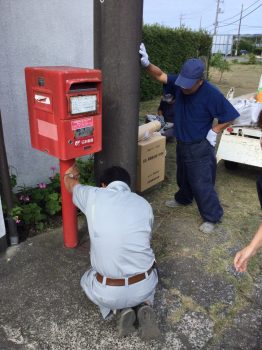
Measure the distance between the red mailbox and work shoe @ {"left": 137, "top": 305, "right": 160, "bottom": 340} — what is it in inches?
49.5

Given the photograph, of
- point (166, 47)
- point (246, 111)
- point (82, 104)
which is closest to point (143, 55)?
point (82, 104)

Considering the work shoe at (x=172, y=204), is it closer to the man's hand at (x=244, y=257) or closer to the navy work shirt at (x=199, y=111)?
the navy work shirt at (x=199, y=111)

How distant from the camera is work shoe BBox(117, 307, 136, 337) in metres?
2.14

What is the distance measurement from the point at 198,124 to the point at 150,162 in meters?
1.03

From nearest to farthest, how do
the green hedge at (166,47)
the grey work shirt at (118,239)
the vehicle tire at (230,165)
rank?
the grey work shirt at (118,239), the vehicle tire at (230,165), the green hedge at (166,47)

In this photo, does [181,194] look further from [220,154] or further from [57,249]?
[57,249]

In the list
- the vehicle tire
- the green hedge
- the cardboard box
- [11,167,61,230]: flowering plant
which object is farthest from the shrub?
the green hedge

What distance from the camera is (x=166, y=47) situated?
11.5 m

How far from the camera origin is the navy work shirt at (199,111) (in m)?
3.20

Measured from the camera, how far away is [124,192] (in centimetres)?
212

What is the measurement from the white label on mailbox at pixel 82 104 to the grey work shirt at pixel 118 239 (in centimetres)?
67

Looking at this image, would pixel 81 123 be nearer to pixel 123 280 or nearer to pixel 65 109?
pixel 65 109

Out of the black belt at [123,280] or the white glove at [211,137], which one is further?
the white glove at [211,137]

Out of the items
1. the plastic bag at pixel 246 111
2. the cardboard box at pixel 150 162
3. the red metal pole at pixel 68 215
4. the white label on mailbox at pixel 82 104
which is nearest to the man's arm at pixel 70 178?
the red metal pole at pixel 68 215
